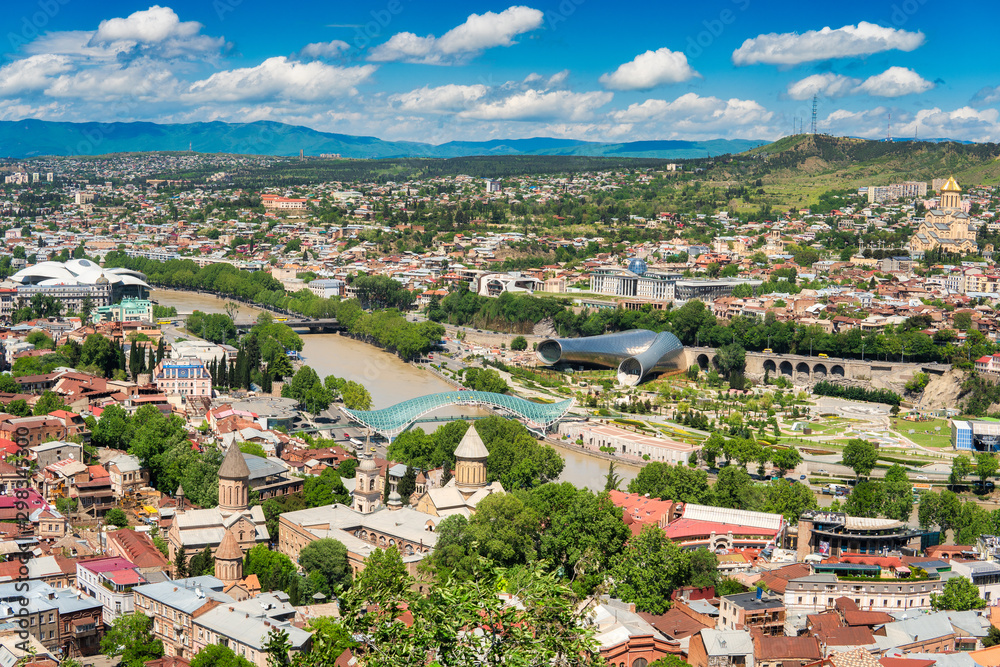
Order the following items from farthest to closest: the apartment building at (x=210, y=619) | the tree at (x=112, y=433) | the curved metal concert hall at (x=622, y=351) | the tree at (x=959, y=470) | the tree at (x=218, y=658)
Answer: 1. the curved metal concert hall at (x=622, y=351)
2. the tree at (x=959, y=470)
3. the tree at (x=112, y=433)
4. the apartment building at (x=210, y=619)
5. the tree at (x=218, y=658)

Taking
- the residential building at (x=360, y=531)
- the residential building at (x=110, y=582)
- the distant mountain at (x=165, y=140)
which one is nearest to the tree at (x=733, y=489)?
the residential building at (x=360, y=531)

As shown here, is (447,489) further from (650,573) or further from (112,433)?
(112,433)

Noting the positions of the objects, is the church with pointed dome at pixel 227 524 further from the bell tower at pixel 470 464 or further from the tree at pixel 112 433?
the tree at pixel 112 433

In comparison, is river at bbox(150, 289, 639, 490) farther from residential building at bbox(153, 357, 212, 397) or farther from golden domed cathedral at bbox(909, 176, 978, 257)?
golden domed cathedral at bbox(909, 176, 978, 257)

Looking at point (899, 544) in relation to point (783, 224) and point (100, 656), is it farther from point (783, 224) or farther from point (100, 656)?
point (783, 224)

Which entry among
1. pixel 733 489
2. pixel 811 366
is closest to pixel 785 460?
pixel 733 489

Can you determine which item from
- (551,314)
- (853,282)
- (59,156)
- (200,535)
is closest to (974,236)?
(853,282)
